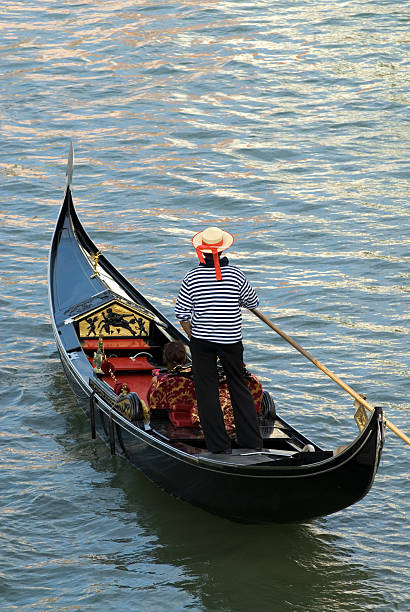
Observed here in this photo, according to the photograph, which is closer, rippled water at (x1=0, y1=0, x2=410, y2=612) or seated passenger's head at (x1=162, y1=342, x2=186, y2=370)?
rippled water at (x1=0, y1=0, x2=410, y2=612)

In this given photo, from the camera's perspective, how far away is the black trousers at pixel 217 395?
180 inches

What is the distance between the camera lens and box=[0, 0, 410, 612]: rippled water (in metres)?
4.58

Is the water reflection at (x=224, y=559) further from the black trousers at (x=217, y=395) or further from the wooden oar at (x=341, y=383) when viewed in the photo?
the wooden oar at (x=341, y=383)

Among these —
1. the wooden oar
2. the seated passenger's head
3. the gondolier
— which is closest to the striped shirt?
the gondolier

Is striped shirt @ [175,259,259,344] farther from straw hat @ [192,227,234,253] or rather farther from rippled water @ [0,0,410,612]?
rippled water @ [0,0,410,612]

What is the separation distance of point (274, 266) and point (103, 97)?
4744 millimetres

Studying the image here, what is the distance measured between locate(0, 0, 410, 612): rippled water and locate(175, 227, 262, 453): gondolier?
0.54 meters

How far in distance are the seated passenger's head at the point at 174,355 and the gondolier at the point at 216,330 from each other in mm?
407

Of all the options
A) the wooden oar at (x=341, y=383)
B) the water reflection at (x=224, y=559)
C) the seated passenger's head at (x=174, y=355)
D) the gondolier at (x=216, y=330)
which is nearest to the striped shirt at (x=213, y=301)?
the gondolier at (x=216, y=330)

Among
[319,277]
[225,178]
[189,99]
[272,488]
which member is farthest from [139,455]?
[189,99]

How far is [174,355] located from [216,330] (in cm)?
58

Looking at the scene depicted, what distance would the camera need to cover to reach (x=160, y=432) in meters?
4.91

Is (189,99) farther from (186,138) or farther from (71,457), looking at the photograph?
(71,457)

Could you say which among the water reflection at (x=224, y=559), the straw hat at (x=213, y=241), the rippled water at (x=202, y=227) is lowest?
the water reflection at (x=224, y=559)
